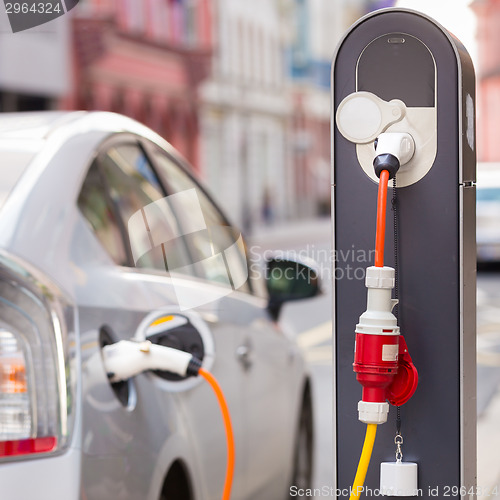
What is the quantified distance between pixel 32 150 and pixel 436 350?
1026 mm

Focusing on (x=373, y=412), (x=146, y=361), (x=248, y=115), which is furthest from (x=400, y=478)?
(x=248, y=115)

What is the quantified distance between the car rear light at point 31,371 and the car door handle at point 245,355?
42.0 inches

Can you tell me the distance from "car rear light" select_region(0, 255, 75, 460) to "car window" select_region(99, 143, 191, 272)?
588 millimetres

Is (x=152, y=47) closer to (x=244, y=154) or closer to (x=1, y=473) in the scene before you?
(x=244, y=154)

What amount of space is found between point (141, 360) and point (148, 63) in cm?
2297

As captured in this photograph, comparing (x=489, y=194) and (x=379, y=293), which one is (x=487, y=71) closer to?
(x=379, y=293)

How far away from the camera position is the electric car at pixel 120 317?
6.49 feet

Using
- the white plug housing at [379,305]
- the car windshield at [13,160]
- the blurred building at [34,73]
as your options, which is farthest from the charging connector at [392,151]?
the blurred building at [34,73]

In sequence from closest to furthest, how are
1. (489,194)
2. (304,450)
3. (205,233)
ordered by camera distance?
(205,233) → (304,450) → (489,194)

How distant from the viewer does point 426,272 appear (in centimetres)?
203

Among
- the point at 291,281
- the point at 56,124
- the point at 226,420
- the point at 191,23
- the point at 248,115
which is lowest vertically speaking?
the point at 226,420

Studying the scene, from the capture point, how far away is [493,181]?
13.8m

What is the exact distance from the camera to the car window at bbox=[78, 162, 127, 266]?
95.5 inches

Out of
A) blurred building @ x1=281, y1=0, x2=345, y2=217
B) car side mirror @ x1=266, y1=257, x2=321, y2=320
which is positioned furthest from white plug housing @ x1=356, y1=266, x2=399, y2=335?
blurred building @ x1=281, y1=0, x2=345, y2=217
